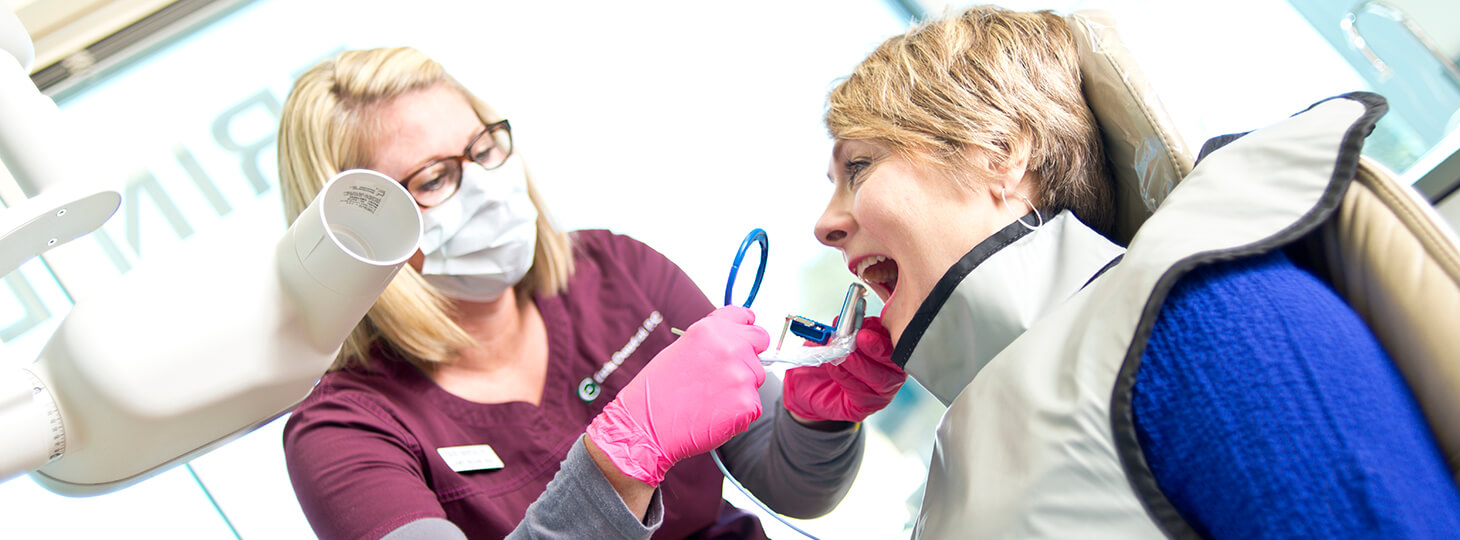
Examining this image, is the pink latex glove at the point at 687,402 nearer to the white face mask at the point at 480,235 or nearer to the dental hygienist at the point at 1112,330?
the dental hygienist at the point at 1112,330

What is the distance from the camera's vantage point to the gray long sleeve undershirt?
3.46 ft

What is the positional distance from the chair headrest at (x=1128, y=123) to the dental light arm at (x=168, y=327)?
90 centimetres

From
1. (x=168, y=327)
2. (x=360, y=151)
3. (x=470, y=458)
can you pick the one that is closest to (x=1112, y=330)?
(x=168, y=327)

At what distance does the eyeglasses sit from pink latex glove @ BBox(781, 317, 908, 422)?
687 mm

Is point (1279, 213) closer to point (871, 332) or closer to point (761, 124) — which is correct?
point (871, 332)

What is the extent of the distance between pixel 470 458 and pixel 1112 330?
104 centimetres

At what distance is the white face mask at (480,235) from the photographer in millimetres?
1427

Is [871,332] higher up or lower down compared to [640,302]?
higher up

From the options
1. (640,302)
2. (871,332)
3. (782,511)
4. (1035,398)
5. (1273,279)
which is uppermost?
(1273,279)

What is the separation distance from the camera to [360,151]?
4.82 ft

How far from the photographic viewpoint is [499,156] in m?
1.55

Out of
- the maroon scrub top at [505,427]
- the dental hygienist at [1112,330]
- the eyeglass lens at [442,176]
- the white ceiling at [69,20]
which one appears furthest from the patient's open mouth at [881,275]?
the white ceiling at [69,20]

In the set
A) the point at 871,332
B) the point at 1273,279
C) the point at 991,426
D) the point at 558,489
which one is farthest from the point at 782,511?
the point at 1273,279

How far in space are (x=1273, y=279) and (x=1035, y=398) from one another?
231mm
